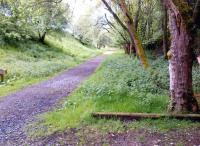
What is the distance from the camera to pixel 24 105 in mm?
10625

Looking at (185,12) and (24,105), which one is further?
(24,105)

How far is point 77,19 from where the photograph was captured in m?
64.2

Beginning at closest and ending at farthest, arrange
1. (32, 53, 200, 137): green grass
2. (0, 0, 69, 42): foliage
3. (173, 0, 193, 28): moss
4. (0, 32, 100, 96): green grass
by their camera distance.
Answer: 1. (32, 53, 200, 137): green grass
2. (173, 0, 193, 28): moss
3. (0, 0, 69, 42): foliage
4. (0, 32, 100, 96): green grass

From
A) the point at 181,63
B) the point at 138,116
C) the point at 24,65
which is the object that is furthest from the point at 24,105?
the point at 24,65

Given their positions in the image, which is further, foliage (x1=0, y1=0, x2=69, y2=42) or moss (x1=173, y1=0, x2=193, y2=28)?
foliage (x1=0, y1=0, x2=69, y2=42)

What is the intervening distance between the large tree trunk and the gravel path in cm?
402

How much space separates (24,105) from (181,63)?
5624mm

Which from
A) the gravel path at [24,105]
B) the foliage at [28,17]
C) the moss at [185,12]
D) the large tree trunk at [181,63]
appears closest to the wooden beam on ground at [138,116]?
the large tree trunk at [181,63]

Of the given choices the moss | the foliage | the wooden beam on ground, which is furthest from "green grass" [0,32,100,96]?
the moss

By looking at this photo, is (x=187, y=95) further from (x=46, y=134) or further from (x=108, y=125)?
(x=46, y=134)

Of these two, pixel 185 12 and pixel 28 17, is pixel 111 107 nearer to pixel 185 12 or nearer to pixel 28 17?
pixel 185 12

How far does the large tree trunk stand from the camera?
7805mm

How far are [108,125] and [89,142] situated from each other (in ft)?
3.34

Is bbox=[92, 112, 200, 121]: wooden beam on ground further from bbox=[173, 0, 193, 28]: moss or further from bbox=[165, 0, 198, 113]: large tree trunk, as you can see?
bbox=[173, 0, 193, 28]: moss
